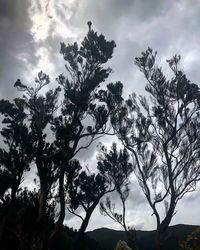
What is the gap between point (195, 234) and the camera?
9023mm

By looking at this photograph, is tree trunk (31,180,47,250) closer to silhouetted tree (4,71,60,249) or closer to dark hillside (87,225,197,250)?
silhouetted tree (4,71,60,249)

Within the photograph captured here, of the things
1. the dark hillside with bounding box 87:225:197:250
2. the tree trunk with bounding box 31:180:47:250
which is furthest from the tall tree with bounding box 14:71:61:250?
the dark hillside with bounding box 87:225:197:250

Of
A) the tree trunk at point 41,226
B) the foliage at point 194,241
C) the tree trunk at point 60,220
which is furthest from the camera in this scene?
the tree trunk at point 60,220

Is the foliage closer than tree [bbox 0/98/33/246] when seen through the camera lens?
Yes

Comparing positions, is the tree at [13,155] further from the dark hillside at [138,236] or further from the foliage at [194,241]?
the dark hillside at [138,236]

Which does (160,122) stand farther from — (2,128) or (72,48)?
(2,128)

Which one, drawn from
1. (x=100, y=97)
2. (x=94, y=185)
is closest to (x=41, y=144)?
(x=100, y=97)

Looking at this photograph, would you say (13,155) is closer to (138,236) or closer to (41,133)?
(41,133)

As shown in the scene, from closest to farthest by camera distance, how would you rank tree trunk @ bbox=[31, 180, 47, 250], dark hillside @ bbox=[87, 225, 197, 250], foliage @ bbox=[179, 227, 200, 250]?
foliage @ bbox=[179, 227, 200, 250] → tree trunk @ bbox=[31, 180, 47, 250] → dark hillside @ bbox=[87, 225, 197, 250]

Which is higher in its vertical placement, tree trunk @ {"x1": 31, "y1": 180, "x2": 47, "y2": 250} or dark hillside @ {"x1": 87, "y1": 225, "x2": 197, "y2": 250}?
dark hillside @ {"x1": 87, "y1": 225, "x2": 197, "y2": 250}

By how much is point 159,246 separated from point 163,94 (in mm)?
8864

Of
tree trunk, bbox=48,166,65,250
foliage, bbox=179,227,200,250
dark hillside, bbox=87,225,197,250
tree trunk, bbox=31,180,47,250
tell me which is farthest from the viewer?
dark hillside, bbox=87,225,197,250

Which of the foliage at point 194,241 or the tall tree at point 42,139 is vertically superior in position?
the tall tree at point 42,139

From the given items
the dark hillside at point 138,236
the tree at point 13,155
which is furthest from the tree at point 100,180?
the dark hillside at point 138,236
